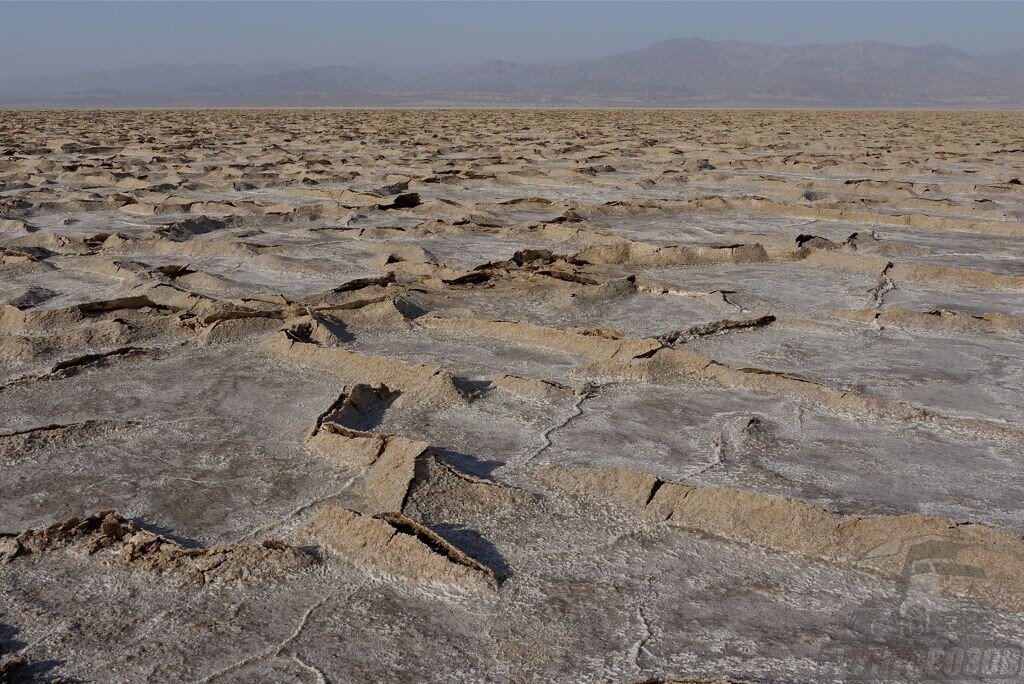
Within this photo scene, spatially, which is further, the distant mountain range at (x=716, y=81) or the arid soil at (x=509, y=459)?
the distant mountain range at (x=716, y=81)

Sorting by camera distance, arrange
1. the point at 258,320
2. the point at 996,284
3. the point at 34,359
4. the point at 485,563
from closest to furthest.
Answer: the point at 485,563
the point at 34,359
the point at 258,320
the point at 996,284

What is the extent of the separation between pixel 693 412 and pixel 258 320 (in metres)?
1.90

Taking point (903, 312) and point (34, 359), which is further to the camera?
point (903, 312)

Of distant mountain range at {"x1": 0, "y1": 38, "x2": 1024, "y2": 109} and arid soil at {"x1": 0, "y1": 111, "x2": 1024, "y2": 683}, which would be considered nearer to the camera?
arid soil at {"x1": 0, "y1": 111, "x2": 1024, "y2": 683}

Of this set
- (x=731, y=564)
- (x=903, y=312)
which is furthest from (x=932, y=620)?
(x=903, y=312)

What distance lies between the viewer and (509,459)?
2.92m

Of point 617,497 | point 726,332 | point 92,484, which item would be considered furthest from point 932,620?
point 726,332

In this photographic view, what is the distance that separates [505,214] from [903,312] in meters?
4.06

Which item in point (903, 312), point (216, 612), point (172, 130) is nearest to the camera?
point (216, 612)

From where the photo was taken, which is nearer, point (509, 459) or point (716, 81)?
point (509, 459)

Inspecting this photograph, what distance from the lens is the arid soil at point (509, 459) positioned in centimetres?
203

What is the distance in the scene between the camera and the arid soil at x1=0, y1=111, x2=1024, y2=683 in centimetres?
203

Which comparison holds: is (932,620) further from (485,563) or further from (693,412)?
(693,412)

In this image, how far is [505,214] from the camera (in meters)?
8.15
